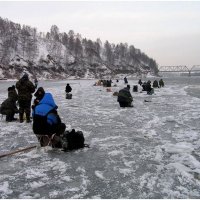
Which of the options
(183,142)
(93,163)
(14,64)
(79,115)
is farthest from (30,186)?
(14,64)

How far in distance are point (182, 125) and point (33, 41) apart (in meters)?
137

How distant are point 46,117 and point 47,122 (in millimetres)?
144

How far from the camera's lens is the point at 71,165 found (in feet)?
22.6

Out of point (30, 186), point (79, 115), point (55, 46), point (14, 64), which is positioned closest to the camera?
point (30, 186)

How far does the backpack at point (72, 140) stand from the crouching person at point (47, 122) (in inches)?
8.1

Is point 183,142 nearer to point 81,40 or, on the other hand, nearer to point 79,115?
point 79,115

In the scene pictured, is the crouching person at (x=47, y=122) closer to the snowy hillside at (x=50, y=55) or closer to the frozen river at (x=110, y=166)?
the frozen river at (x=110, y=166)

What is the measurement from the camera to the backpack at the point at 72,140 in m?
8.02

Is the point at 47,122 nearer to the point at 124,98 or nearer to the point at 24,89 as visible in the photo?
the point at 24,89

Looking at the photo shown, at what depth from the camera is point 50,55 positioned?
14400 centimetres

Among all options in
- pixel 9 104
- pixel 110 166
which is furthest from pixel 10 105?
pixel 110 166

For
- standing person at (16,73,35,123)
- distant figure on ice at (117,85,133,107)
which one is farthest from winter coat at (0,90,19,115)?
distant figure on ice at (117,85,133,107)

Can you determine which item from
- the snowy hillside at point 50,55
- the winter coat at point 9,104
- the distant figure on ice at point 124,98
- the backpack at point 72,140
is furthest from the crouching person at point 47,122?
the snowy hillside at point 50,55

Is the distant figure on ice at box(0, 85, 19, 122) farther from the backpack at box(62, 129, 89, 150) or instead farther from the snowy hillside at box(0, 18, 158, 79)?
the snowy hillside at box(0, 18, 158, 79)
